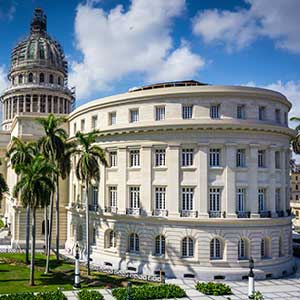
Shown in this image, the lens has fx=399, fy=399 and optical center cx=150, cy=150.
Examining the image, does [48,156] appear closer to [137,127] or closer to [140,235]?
[137,127]

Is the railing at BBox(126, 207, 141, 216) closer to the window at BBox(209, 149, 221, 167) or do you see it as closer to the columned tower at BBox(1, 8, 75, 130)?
the window at BBox(209, 149, 221, 167)

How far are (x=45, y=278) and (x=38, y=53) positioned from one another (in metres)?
67.1

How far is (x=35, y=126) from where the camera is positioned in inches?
2347

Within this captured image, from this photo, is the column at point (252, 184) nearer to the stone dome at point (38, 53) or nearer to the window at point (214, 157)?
the window at point (214, 157)

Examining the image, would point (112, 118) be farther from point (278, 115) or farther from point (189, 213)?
point (278, 115)

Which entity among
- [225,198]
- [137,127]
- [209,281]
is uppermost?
[137,127]

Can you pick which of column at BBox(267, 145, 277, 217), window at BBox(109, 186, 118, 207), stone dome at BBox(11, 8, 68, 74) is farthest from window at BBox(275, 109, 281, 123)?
stone dome at BBox(11, 8, 68, 74)

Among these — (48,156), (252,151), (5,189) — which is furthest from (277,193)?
(5,189)

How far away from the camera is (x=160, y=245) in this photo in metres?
43.5

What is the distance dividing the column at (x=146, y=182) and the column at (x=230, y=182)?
26.9 feet

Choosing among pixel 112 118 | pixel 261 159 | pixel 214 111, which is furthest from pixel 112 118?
pixel 261 159

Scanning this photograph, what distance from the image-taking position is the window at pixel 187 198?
42.7 meters

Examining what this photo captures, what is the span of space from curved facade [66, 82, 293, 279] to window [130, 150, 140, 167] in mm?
114

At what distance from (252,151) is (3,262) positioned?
31.4 m
